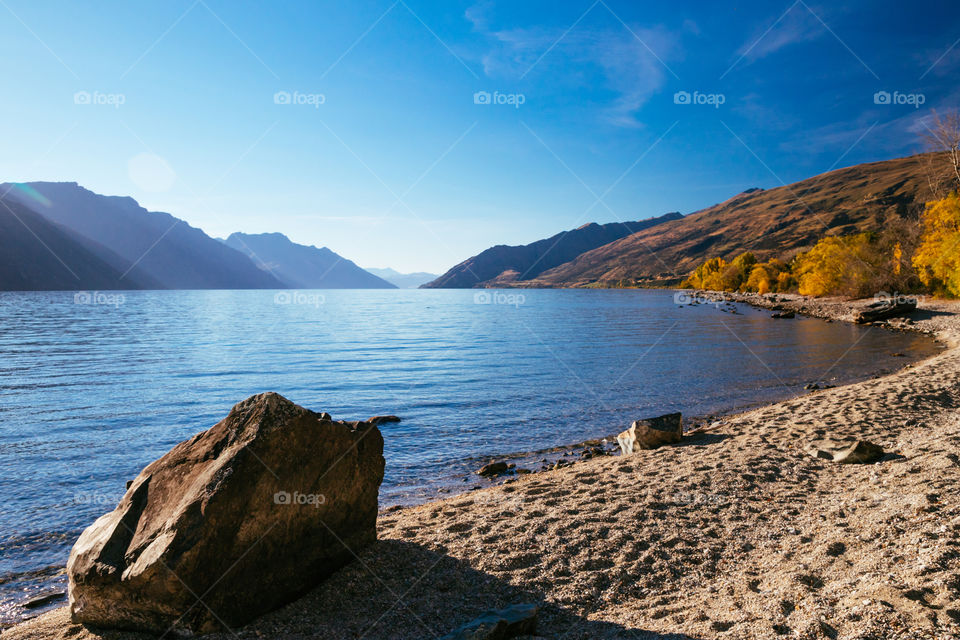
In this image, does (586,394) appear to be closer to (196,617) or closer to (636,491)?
(636,491)

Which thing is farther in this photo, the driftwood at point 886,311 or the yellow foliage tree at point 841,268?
the yellow foliage tree at point 841,268

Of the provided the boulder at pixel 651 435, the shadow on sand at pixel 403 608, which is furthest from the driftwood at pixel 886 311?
the shadow on sand at pixel 403 608

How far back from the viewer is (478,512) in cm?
1013

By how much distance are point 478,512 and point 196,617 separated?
557 centimetres

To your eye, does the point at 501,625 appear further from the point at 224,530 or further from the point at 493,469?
the point at 493,469

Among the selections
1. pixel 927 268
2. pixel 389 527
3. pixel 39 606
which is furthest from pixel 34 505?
pixel 927 268

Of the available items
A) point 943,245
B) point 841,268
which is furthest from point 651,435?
point 841,268

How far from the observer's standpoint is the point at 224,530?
5863mm

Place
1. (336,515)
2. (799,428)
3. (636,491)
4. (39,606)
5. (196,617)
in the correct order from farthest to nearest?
1. (799,428)
2. (636,491)
3. (39,606)
4. (336,515)
5. (196,617)

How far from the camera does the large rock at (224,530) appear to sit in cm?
566

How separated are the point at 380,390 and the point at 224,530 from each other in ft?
67.2

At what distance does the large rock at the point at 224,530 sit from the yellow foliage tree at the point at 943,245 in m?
70.5

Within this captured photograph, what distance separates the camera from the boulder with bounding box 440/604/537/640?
16.9ft

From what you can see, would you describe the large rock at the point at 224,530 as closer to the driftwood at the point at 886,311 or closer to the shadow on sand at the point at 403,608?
the shadow on sand at the point at 403,608
